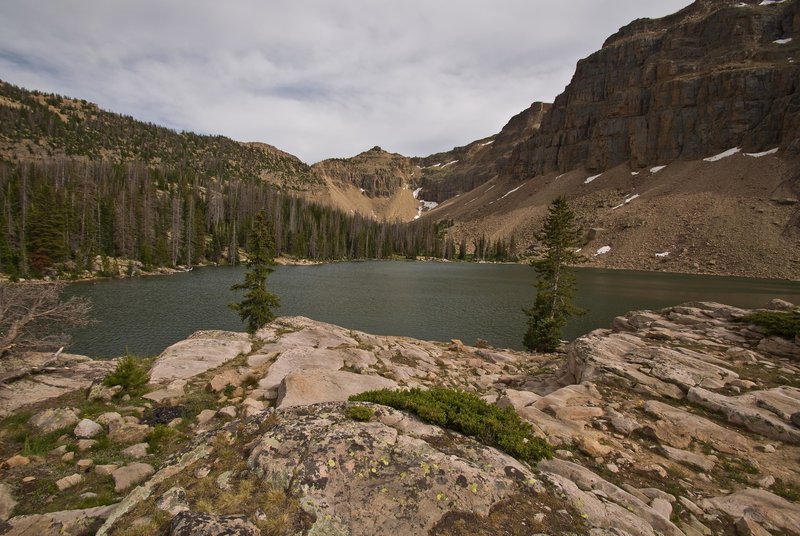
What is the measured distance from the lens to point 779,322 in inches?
773

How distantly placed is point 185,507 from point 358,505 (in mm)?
2310

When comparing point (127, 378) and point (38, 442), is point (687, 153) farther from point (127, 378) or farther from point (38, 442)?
point (38, 442)

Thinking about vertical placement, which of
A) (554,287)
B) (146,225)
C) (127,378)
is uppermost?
(146,225)

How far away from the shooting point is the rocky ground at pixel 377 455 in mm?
4891

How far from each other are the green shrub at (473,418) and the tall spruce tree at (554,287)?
21.5 metres

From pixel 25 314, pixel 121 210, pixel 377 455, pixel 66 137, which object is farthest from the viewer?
pixel 66 137

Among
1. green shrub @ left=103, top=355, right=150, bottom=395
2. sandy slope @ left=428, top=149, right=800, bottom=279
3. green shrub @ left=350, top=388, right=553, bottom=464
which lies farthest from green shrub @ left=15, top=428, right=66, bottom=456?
sandy slope @ left=428, top=149, right=800, bottom=279

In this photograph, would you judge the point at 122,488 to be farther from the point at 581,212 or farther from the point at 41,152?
the point at 41,152

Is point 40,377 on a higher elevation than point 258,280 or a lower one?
lower

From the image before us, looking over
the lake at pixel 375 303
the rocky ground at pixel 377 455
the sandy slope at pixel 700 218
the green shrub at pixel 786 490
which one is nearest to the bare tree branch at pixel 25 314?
the rocky ground at pixel 377 455

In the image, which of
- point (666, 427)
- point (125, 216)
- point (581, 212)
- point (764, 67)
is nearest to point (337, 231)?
point (125, 216)

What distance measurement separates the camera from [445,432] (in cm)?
679

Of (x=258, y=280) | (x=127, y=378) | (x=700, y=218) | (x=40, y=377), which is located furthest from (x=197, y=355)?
(x=700, y=218)

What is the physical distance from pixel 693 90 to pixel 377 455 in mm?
205367
